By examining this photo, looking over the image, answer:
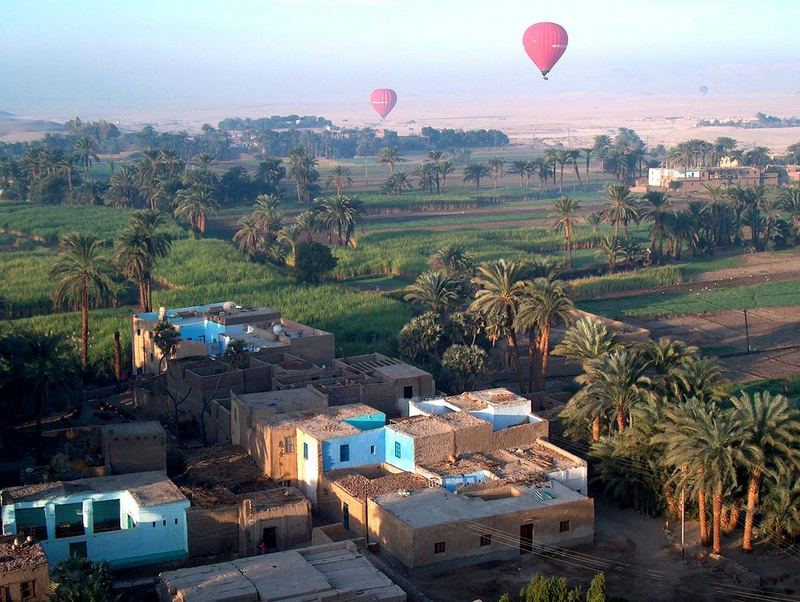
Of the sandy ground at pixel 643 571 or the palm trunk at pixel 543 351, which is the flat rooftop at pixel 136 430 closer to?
the sandy ground at pixel 643 571

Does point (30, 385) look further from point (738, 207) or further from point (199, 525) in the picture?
point (738, 207)

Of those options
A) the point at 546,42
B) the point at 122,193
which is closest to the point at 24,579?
the point at 546,42

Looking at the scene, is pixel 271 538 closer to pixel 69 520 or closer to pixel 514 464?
pixel 69 520

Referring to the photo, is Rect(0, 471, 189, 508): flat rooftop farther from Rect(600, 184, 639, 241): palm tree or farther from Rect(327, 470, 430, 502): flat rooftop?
Rect(600, 184, 639, 241): palm tree

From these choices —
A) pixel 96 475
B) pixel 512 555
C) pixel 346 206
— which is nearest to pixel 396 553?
pixel 512 555

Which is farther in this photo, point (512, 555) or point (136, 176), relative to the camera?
point (136, 176)

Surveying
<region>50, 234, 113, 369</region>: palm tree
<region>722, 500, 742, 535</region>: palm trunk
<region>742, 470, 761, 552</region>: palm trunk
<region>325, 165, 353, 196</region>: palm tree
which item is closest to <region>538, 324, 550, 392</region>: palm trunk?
<region>722, 500, 742, 535</region>: palm trunk
